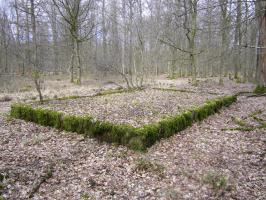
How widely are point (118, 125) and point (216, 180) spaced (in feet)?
8.29

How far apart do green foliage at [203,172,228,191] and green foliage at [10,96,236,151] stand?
158 cm

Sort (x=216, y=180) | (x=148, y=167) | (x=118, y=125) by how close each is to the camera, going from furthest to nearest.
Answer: (x=118, y=125), (x=148, y=167), (x=216, y=180)

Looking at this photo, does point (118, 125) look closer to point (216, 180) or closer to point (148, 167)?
point (148, 167)

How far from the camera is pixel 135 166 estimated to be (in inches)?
174

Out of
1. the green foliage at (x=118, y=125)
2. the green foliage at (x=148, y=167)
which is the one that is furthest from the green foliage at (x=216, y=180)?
the green foliage at (x=118, y=125)

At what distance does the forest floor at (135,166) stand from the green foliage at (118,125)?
0.63ft

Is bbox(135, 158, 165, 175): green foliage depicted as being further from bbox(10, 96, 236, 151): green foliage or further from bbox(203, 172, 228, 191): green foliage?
bbox(203, 172, 228, 191): green foliage

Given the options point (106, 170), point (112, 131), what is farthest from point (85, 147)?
point (106, 170)

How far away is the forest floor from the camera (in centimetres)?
365

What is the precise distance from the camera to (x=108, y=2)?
27.9 metres

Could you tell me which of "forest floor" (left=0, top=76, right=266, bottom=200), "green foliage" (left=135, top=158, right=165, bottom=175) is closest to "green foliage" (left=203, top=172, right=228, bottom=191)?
"forest floor" (left=0, top=76, right=266, bottom=200)

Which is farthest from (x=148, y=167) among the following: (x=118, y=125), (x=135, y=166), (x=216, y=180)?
(x=118, y=125)

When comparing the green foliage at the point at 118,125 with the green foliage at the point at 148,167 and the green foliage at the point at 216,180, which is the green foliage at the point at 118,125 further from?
the green foliage at the point at 216,180

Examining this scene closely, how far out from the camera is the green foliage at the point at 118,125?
5.10 m
